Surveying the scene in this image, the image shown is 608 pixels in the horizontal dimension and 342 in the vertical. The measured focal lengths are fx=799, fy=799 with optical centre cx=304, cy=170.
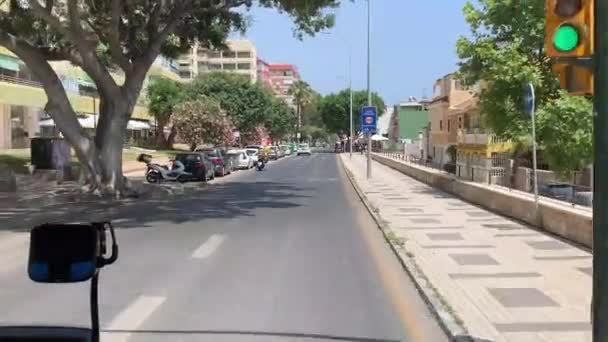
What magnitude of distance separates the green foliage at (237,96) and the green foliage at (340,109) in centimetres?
4097

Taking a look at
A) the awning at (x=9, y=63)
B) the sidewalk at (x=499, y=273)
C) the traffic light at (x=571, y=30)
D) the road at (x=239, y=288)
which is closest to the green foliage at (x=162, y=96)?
the awning at (x=9, y=63)

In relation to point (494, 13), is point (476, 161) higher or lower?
lower

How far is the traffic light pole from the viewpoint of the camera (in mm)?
5234

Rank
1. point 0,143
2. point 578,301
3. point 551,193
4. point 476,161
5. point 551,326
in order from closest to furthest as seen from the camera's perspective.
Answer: point 551,326, point 578,301, point 551,193, point 476,161, point 0,143

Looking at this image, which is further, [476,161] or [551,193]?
[476,161]

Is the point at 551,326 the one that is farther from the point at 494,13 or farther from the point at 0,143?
the point at 0,143

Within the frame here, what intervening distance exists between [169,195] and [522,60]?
540 inches

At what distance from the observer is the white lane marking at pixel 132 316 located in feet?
23.7

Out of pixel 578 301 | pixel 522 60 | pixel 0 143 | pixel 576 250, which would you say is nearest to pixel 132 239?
pixel 576 250

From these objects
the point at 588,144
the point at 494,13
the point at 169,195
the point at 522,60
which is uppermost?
the point at 494,13

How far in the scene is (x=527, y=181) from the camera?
20953 mm

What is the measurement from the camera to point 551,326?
7.40 m

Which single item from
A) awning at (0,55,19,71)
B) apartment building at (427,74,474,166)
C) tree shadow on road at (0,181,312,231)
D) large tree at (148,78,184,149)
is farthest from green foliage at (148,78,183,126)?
tree shadow on road at (0,181,312,231)

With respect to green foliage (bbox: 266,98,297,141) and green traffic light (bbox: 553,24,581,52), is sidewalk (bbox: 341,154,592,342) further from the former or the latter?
green foliage (bbox: 266,98,297,141)
